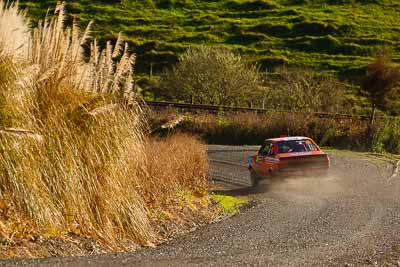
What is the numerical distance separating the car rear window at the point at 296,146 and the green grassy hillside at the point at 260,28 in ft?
121

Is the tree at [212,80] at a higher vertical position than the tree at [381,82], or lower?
lower

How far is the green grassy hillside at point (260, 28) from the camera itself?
212ft

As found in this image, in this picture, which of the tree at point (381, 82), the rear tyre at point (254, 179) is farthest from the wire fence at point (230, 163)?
the tree at point (381, 82)

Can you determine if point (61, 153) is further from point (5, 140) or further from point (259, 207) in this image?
point (259, 207)

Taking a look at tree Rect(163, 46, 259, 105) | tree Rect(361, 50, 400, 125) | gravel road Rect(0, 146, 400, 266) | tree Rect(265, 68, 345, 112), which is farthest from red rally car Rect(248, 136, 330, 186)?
tree Rect(163, 46, 259, 105)

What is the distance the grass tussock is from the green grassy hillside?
48.3 m

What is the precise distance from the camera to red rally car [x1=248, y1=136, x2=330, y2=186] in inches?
834

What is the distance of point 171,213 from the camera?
45.9 ft

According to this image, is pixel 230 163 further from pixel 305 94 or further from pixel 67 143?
pixel 67 143

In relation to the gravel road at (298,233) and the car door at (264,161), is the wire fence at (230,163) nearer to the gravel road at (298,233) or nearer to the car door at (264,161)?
the car door at (264,161)

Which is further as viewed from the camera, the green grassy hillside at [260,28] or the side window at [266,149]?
the green grassy hillside at [260,28]

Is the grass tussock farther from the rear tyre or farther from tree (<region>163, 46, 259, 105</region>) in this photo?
tree (<region>163, 46, 259, 105</region>)

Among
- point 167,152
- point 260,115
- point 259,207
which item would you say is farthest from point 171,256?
point 260,115

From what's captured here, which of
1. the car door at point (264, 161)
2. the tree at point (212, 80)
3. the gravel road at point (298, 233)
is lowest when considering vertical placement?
the tree at point (212, 80)
